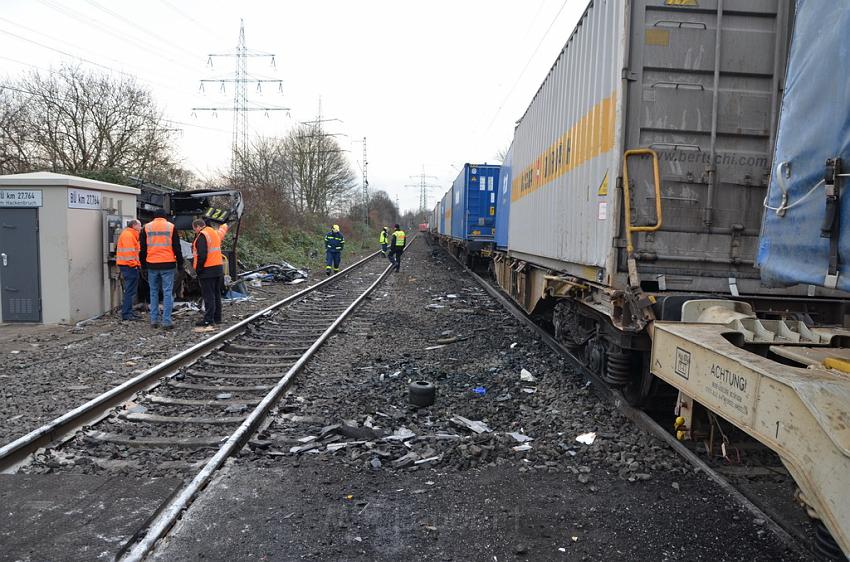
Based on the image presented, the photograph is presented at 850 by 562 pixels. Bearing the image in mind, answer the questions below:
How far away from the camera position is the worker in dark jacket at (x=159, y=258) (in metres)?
8.96

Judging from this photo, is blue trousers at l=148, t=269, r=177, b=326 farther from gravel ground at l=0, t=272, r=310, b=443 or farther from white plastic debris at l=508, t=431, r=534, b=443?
white plastic debris at l=508, t=431, r=534, b=443

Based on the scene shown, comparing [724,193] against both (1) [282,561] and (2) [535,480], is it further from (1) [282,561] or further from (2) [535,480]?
(1) [282,561]

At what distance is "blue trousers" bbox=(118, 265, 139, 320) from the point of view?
945 cm

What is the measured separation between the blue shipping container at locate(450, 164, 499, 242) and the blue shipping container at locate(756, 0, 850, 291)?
16.4 meters

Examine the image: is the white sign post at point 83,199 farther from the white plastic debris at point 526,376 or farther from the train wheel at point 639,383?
the train wheel at point 639,383

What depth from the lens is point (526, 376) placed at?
21.3 ft

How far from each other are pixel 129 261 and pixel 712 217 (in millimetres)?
8501

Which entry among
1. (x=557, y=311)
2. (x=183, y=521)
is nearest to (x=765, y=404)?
(x=183, y=521)

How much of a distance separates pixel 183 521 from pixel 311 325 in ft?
20.9

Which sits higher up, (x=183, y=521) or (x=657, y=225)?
(x=657, y=225)

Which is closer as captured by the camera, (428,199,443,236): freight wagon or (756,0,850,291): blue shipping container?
(756,0,850,291): blue shipping container

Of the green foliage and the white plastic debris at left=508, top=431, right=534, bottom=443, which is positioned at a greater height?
the green foliage

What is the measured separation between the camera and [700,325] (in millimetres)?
3422

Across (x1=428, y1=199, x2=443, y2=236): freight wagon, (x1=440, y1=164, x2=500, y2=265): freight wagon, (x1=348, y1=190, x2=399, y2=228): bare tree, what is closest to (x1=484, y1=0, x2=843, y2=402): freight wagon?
(x1=440, y1=164, x2=500, y2=265): freight wagon
